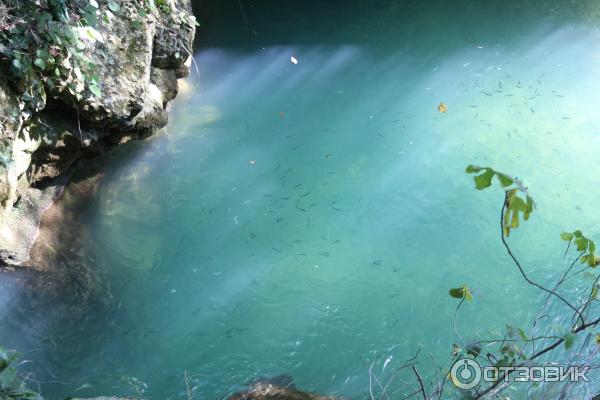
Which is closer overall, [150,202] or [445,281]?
[445,281]

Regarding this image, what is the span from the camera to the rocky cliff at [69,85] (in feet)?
8.54

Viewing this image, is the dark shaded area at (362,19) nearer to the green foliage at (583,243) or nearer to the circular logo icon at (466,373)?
the circular logo icon at (466,373)

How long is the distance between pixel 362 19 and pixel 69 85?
4681 mm

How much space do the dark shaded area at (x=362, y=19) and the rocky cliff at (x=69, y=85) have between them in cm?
193

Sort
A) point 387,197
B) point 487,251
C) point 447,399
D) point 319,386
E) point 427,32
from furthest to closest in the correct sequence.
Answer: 1. point 427,32
2. point 387,197
3. point 487,251
4. point 319,386
5. point 447,399

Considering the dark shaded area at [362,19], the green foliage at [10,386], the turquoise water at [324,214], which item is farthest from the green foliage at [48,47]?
the dark shaded area at [362,19]

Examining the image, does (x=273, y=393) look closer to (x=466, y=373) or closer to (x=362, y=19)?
(x=466, y=373)

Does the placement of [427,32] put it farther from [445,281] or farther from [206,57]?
[445,281]

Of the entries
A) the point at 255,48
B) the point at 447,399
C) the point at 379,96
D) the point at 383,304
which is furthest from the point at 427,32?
the point at 447,399

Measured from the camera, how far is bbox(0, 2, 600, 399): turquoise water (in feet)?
10.2

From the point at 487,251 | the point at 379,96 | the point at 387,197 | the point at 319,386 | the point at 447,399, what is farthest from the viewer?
the point at 379,96

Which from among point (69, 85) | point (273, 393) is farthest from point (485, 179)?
point (69, 85)

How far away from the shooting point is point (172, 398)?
2848mm

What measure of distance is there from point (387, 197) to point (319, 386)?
1.89 m
